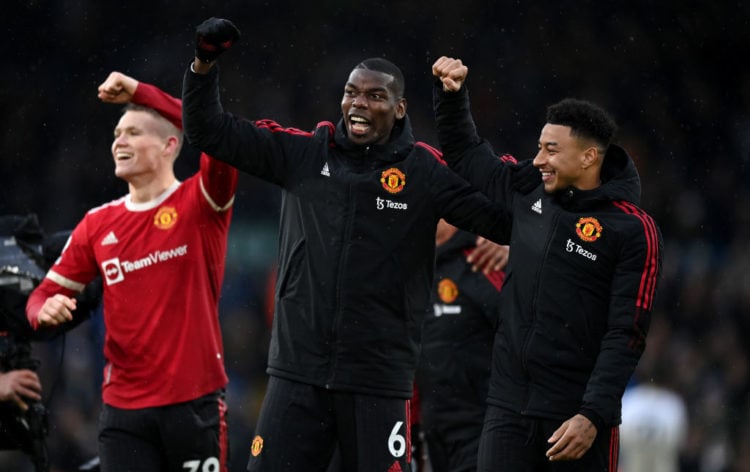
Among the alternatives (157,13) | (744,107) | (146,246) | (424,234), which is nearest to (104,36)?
(157,13)

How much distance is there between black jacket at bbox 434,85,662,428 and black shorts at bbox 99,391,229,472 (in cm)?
155

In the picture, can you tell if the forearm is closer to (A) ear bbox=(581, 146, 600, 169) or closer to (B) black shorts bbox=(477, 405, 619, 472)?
(A) ear bbox=(581, 146, 600, 169)

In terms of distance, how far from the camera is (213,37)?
5.30 m

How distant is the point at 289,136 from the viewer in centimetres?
568

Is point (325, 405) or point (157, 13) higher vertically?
point (157, 13)

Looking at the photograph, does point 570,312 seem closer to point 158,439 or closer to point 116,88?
point 158,439

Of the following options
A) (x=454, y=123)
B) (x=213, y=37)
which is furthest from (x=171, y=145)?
(x=454, y=123)

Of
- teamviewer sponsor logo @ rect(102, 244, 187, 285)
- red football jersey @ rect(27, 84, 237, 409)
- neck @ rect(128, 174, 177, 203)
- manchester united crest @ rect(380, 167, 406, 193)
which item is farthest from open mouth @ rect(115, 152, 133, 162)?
manchester united crest @ rect(380, 167, 406, 193)

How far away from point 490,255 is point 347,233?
148cm

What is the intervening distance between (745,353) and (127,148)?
23.9 feet

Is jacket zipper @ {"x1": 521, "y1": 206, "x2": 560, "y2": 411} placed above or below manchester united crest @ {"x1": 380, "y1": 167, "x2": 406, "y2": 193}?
below

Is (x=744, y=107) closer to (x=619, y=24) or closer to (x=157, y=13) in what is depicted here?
(x=619, y=24)

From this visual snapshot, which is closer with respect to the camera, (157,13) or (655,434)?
(655,434)

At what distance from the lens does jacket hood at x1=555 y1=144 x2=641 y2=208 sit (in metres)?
5.37
